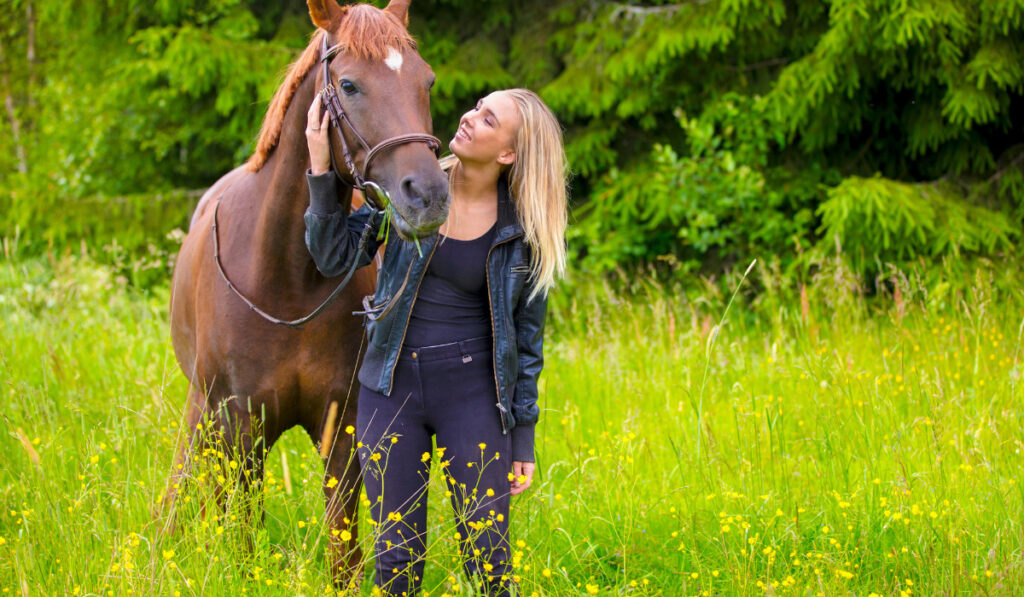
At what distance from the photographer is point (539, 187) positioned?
2.46 meters

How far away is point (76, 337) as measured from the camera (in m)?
5.96

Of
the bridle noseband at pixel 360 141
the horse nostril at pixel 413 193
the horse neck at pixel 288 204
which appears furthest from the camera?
the horse neck at pixel 288 204

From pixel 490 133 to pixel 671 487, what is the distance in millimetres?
1778

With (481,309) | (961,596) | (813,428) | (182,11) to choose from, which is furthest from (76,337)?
(961,596)

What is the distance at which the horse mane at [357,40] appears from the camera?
2.36 meters

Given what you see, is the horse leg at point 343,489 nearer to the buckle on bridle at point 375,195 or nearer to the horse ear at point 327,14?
the buckle on bridle at point 375,195

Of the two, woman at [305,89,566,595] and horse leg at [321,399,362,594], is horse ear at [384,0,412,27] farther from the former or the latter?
horse leg at [321,399,362,594]

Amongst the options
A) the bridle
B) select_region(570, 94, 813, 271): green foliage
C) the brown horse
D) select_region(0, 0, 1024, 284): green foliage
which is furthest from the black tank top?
select_region(570, 94, 813, 271): green foliage

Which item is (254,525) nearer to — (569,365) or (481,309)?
(481,309)

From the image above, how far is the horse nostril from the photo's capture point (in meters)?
2.13

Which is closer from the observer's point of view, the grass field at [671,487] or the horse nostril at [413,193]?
the horse nostril at [413,193]

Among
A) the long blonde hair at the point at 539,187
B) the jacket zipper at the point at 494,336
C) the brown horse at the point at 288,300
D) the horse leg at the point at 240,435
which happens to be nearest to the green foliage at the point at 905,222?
the long blonde hair at the point at 539,187

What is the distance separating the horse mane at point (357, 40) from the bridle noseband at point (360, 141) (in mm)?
56

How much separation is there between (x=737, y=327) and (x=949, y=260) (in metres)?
1.59
